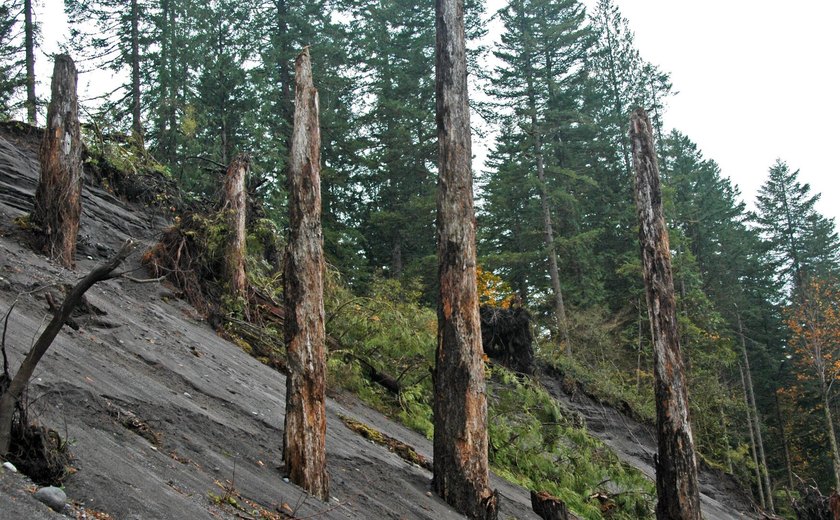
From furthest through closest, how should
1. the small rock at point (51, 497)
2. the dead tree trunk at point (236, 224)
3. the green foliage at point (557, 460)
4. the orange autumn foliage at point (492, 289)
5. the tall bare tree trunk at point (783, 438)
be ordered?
1. the tall bare tree trunk at point (783, 438)
2. the orange autumn foliage at point (492, 289)
3. the dead tree trunk at point (236, 224)
4. the green foliage at point (557, 460)
5. the small rock at point (51, 497)

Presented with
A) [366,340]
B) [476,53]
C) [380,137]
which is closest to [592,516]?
[366,340]

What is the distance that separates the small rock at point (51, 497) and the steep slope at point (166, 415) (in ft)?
0.95

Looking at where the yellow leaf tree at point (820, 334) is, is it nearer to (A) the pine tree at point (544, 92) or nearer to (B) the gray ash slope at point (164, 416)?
(A) the pine tree at point (544, 92)

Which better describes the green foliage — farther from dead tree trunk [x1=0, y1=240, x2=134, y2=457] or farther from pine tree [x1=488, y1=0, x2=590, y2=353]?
pine tree [x1=488, y1=0, x2=590, y2=353]

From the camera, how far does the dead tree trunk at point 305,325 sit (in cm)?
673

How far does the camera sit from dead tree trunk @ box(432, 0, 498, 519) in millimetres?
8414

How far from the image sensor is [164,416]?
650 cm

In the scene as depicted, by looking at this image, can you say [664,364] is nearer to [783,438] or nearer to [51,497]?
[51,497]

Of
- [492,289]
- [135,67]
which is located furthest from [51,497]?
[492,289]

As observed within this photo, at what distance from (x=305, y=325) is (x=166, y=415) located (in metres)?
1.49

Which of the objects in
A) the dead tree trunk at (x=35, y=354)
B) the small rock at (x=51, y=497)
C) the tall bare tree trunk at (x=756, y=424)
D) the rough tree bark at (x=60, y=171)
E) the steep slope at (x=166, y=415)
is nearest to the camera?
the small rock at (x=51, y=497)

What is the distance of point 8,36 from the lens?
27.1 m

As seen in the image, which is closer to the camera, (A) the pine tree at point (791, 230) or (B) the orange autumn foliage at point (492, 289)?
(B) the orange autumn foliage at point (492, 289)

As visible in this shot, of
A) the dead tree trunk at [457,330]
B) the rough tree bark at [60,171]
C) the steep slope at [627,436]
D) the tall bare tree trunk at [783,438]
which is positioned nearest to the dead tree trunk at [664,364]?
the dead tree trunk at [457,330]
